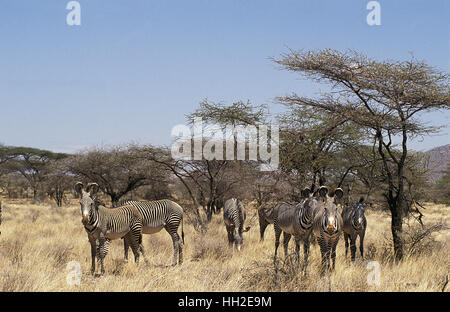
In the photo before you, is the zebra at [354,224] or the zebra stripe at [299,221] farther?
the zebra at [354,224]

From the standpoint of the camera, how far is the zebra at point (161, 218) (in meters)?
10.3

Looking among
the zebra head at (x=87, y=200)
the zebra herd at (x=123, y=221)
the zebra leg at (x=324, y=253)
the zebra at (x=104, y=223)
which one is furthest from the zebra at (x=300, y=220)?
the zebra head at (x=87, y=200)

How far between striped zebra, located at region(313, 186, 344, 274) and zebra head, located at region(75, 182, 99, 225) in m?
3.92

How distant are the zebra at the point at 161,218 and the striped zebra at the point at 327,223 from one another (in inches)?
151

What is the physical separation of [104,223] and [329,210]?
414 cm

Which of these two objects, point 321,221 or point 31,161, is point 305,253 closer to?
point 321,221

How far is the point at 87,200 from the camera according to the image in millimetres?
8047

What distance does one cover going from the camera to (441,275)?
27.0ft

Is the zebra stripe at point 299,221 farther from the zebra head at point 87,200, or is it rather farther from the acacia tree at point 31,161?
the acacia tree at point 31,161

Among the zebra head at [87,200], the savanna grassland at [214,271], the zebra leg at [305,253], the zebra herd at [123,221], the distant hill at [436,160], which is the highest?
the distant hill at [436,160]

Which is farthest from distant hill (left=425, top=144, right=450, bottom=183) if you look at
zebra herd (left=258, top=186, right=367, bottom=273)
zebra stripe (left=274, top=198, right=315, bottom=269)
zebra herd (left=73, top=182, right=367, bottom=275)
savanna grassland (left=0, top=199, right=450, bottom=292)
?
zebra stripe (left=274, top=198, right=315, bottom=269)

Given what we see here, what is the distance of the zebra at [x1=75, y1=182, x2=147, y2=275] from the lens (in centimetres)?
816

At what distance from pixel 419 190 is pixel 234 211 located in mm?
10841

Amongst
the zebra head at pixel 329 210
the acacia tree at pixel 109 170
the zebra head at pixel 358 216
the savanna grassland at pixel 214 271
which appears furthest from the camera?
the acacia tree at pixel 109 170
